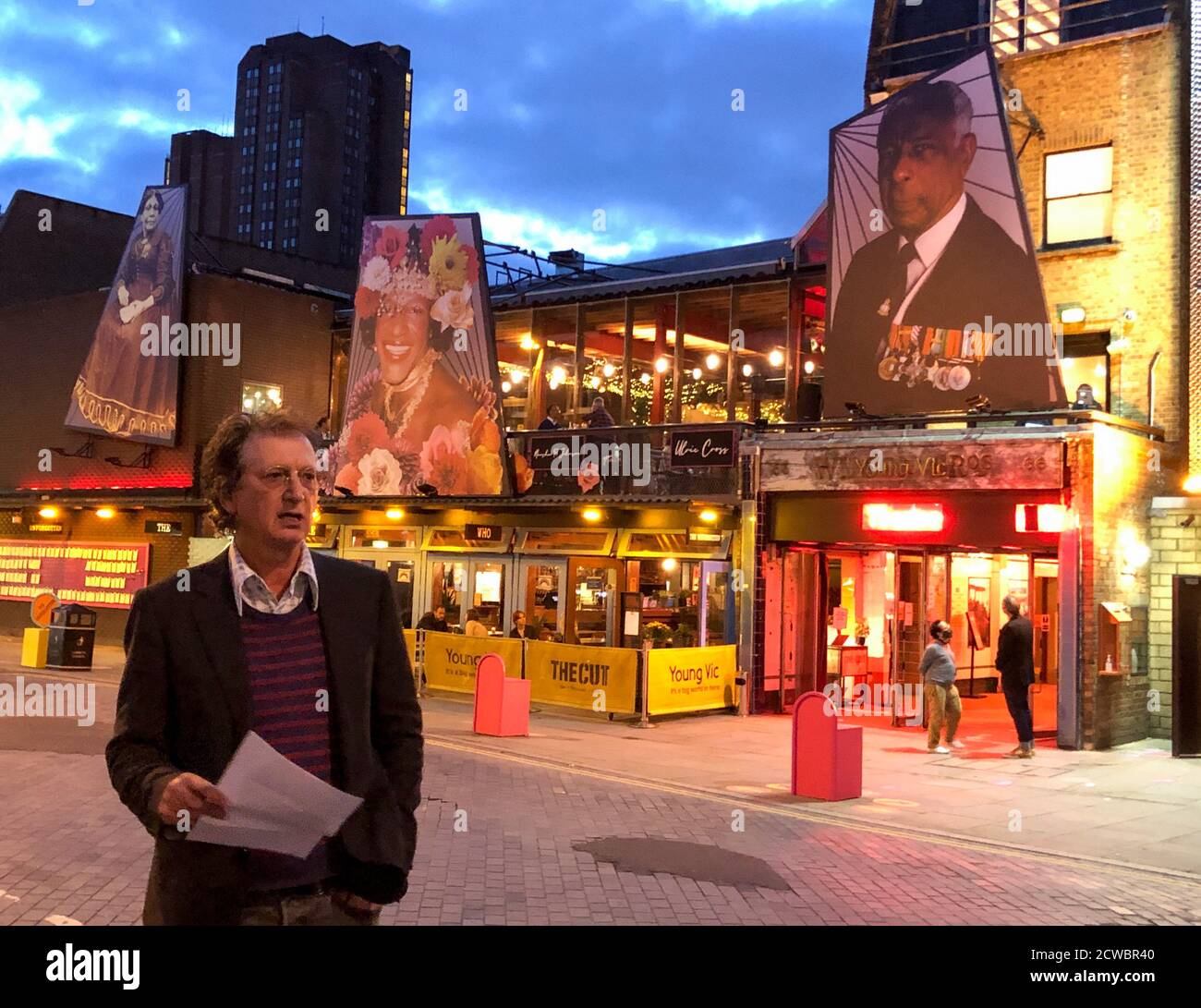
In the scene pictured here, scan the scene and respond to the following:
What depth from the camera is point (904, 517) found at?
63.7 ft

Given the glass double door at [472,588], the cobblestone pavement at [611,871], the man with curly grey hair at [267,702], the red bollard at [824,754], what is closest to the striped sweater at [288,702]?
the man with curly grey hair at [267,702]

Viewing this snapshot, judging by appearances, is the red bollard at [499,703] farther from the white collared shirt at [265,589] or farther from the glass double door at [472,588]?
the white collared shirt at [265,589]

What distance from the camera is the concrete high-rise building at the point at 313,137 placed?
143 metres

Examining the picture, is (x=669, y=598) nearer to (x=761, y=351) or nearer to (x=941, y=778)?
(x=761, y=351)

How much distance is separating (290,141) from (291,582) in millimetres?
153006

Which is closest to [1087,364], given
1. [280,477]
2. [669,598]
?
[669,598]

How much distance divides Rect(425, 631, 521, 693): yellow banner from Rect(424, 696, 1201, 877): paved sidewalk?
717mm

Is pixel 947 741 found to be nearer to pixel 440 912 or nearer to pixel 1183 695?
pixel 1183 695

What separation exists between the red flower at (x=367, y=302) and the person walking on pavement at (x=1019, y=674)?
49.5ft

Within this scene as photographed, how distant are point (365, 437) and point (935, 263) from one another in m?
12.9

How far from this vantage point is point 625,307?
2445cm

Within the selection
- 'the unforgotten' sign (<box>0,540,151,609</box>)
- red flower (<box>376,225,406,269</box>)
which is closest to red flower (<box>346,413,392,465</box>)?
red flower (<box>376,225,406,269</box>)

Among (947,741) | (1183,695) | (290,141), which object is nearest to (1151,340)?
(1183,695)

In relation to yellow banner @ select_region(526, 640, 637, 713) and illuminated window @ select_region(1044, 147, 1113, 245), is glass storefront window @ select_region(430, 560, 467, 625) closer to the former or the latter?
yellow banner @ select_region(526, 640, 637, 713)
